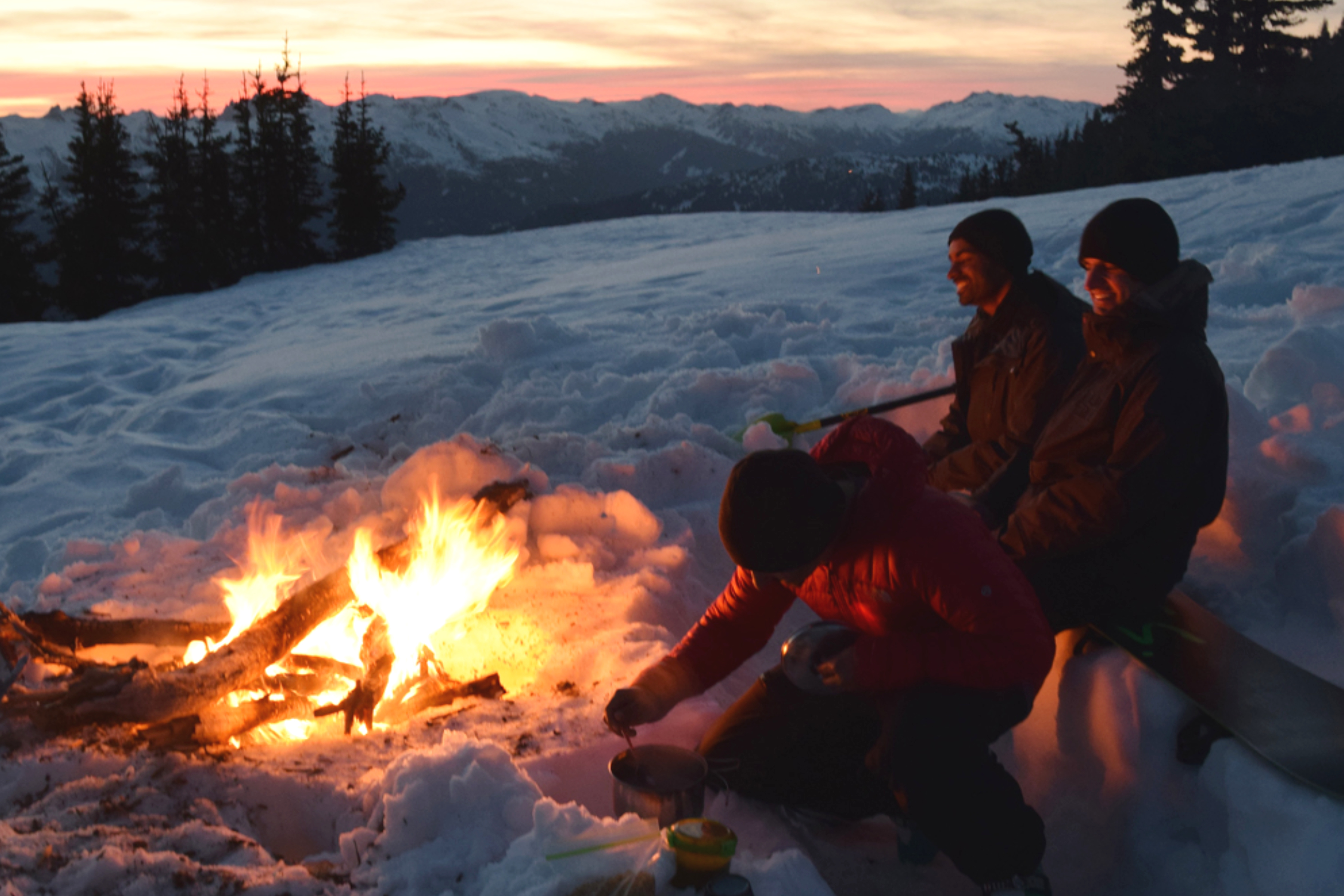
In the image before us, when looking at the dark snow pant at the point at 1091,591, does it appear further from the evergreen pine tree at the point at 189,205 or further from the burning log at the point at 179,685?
the evergreen pine tree at the point at 189,205

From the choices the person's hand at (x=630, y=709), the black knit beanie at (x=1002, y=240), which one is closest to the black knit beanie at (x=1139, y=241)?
the black knit beanie at (x=1002, y=240)

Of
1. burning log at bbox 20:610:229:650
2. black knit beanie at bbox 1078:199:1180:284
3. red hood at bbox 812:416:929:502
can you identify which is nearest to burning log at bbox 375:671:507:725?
burning log at bbox 20:610:229:650

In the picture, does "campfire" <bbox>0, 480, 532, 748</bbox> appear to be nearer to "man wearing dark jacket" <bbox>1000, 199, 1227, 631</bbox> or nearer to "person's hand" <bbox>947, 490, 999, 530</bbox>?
"person's hand" <bbox>947, 490, 999, 530</bbox>

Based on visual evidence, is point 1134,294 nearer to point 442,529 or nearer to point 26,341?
point 442,529

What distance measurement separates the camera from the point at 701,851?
2145 millimetres

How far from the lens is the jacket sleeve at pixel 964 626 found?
245 cm

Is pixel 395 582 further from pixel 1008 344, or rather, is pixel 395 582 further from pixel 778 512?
pixel 1008 344

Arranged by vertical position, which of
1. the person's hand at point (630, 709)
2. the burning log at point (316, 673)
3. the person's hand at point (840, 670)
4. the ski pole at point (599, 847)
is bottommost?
the burning log at point (316, 673)

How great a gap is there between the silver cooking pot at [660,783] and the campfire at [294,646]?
1.14 meters

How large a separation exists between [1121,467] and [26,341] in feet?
36.7

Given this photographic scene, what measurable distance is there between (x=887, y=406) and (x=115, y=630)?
393 cm

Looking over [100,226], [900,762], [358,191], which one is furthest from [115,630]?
[100,226]

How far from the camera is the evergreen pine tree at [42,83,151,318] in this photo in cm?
3184

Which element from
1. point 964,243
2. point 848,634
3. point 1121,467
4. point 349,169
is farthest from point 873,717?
point 349,169
